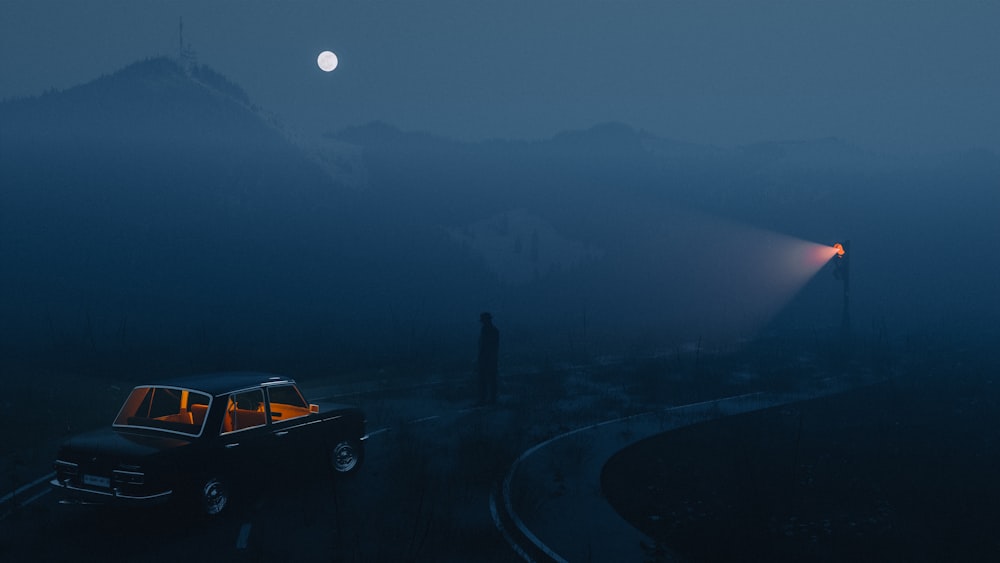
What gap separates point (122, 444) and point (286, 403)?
2.37 meters

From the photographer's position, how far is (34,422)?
49.3 ft

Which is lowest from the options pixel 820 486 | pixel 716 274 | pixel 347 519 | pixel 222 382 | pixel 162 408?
pixel 820 486

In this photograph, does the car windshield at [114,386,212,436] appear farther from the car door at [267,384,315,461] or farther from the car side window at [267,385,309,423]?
the car side window at [267,385,309,423]

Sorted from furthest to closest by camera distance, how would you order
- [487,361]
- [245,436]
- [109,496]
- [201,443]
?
[487,361] < [245,436] < [201,443] < [109,496]

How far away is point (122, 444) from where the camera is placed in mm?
8812

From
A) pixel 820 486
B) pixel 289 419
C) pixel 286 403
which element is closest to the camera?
pixel 289 419

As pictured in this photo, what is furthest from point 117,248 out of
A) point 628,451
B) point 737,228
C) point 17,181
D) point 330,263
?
point 737,228

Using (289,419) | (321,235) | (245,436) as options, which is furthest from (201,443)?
(321,235)

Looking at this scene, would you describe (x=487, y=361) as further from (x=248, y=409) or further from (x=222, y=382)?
(x=222, y=382)

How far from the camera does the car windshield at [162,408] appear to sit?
A: 954 centimetres

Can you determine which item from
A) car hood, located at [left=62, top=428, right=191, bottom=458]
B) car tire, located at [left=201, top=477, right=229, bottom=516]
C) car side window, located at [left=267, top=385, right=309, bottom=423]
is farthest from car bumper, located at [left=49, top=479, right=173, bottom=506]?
car side window, located at [left=267, top=385, right=309, bottom=423]

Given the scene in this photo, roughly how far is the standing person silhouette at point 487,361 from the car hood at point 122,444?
9194 mm

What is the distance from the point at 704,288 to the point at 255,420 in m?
51.4

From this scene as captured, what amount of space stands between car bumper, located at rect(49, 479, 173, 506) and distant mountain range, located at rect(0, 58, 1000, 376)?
15.7 metres
